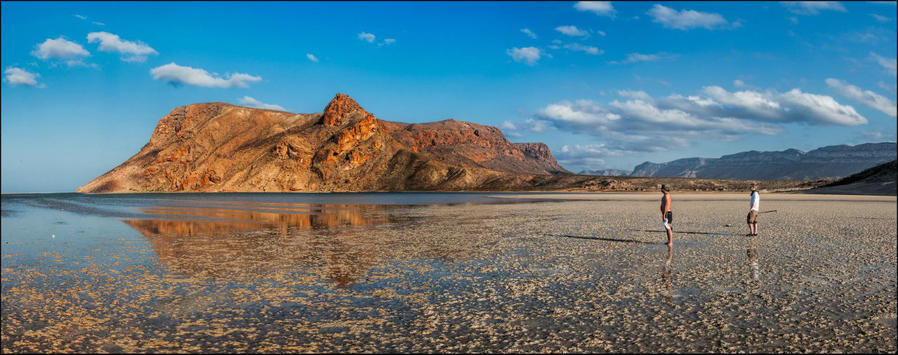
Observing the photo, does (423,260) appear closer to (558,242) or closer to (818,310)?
(558,242)

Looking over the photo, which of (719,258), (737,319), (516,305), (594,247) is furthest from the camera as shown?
(594,247)

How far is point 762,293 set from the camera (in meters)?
10.6

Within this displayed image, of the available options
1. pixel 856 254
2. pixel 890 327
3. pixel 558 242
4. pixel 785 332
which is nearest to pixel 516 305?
pixel 785 332

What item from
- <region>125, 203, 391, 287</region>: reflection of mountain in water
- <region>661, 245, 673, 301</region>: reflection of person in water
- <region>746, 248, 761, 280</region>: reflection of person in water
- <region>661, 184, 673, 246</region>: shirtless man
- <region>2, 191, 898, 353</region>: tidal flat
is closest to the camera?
<region>2, 191, 898, 353</region>: tidal flat

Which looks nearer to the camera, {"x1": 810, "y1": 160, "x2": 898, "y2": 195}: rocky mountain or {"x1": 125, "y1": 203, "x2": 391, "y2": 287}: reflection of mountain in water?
{"x1": 125, "y1": 203, "x2": 391, "y2": 287}: reflection of mountain in water

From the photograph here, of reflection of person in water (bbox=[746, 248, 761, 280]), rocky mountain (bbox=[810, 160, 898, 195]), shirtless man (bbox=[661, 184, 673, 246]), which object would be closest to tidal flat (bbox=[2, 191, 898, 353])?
reflection of person in water (bbox=[746, 248, 761, 280])

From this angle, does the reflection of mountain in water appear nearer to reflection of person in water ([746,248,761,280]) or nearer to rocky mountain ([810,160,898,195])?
reflection of person in water ([746,248,761,280])

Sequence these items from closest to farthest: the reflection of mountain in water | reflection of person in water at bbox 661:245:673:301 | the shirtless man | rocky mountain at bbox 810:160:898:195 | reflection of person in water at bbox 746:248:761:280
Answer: reflection of person in water at bbox 661:245:673:301
reflection of person in water at bbox 746:248:761:280
the reflection of mountain in water
the shirtless man
rocky mountain at bbox 810:160:898:195

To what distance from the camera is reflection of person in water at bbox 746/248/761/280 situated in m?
12.7

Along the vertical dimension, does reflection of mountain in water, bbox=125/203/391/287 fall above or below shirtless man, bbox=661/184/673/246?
below

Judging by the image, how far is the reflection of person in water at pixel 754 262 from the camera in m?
12.7

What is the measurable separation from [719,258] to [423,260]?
9418mm

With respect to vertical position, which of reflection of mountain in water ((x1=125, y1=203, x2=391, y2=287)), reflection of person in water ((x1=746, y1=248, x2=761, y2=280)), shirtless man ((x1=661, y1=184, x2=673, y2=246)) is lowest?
reflection of person in water ((x1=746, y1=248, x2=761, y2=280))

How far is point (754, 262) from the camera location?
14734 mm
